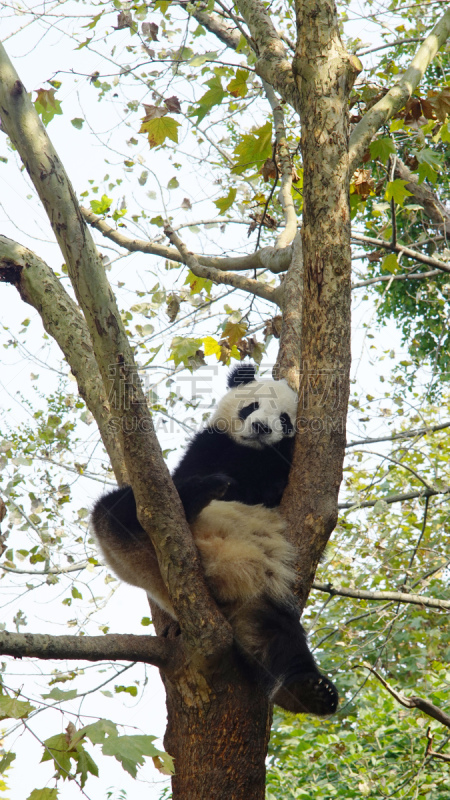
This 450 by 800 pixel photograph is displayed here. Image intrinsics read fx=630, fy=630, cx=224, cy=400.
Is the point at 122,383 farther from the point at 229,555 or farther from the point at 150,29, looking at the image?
the point at 150,29

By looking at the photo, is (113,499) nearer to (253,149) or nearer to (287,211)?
(253,149)

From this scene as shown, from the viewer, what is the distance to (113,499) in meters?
2.82

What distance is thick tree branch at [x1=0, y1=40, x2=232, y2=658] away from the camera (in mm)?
2150

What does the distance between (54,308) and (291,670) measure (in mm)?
2068

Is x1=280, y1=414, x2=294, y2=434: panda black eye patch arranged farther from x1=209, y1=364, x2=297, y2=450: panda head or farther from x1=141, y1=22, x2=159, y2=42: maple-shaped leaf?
x1=141, y1=22, x2=159, y2=42: maple-shaped leaf

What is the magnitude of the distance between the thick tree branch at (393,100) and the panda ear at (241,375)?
166 cm

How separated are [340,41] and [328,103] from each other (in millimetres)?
293

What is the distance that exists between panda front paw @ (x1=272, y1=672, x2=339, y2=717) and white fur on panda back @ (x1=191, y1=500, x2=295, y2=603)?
12.9 inches

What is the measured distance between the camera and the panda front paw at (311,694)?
2.31 metres

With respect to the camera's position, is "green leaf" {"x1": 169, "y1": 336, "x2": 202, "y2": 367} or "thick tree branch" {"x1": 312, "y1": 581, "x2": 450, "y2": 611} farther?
"green leaf" {"x1": 169, "y1": 336, "x2": 202, "y2": 367}

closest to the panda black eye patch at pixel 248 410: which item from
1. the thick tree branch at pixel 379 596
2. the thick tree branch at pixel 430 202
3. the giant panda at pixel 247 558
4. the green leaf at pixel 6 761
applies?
the giant panda at pixel 247 558

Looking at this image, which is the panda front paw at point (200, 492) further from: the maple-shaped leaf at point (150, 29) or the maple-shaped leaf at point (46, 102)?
the maple-shaped leaf at point (150, 29)

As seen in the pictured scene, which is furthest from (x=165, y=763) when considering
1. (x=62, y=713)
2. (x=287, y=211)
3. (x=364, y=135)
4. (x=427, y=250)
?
(x=427, y=250)

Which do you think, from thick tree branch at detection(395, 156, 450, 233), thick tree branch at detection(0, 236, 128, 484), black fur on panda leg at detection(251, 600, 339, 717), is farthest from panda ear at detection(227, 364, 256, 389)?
thick tree branch at detection(395, 156, 450, 233)
